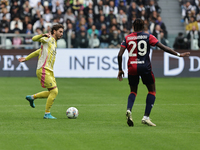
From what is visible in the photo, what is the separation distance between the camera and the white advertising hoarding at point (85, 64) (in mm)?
21578

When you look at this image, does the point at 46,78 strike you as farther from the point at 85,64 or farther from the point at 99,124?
the point at 85,64

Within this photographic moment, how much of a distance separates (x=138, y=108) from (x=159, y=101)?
1.75 metres

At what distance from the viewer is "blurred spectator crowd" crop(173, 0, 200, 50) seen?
74.3 ft

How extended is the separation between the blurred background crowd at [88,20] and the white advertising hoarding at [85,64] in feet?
1.86

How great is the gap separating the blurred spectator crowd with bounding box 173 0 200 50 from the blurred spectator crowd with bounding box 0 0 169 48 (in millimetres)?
181

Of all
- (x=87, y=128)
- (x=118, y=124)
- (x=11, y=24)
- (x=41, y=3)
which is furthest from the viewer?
(x=41, y=3)

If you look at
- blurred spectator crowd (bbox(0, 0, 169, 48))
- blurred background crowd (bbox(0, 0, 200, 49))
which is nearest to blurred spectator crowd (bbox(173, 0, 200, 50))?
blurred background crowd (bbox(0, 0, 200, 49))

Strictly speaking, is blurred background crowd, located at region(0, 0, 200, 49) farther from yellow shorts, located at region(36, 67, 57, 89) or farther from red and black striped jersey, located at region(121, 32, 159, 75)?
red and black striped jersey, located at region(121, 32, 159, 75)

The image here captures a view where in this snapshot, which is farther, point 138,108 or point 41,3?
point 41,3

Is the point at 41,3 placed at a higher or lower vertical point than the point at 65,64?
higher

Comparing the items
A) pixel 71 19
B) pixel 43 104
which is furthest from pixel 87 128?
pixel 71 19

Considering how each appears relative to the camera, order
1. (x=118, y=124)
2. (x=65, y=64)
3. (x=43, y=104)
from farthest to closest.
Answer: (x=65, y=64), (x=43, y=104), (x=118, y=124)

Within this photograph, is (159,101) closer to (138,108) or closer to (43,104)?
(138,108)

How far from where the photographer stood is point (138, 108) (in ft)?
36.8
